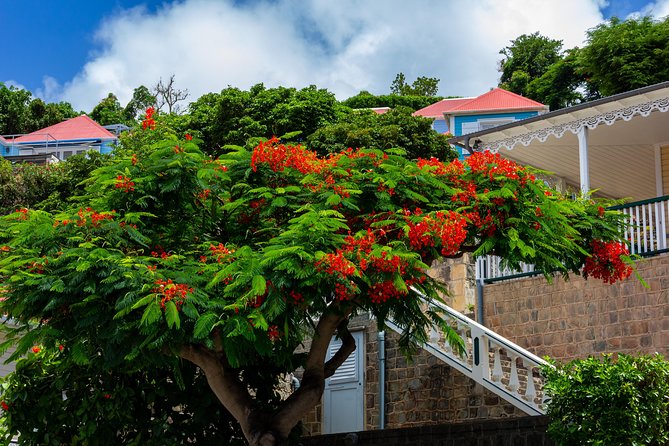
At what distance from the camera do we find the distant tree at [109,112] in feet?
216

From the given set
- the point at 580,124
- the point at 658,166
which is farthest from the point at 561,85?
the point at 580,124

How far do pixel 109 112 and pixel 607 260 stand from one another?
56.8 m

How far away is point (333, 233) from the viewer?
1120 centimetres

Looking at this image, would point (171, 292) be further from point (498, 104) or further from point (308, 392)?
point (498, 104)

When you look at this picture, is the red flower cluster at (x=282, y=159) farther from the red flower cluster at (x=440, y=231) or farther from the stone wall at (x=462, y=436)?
the stone wall at (x=462, y=436)

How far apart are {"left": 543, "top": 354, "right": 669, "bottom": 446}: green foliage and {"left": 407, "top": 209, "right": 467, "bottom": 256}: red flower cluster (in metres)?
2.11

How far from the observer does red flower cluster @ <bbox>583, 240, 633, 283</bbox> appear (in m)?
12.7

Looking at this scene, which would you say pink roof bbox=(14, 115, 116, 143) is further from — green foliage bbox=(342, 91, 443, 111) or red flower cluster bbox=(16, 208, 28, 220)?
red flower cluster bbox=(16, 208, 28, 220)

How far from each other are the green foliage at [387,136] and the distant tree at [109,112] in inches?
1526

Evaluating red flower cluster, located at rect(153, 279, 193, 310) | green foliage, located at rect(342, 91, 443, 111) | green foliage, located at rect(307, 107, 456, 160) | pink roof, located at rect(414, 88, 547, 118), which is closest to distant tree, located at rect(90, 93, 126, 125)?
green foliage, located at rect(342, 91, 443, 111)

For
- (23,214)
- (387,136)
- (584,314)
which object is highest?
(387,136)

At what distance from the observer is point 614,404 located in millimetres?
11180

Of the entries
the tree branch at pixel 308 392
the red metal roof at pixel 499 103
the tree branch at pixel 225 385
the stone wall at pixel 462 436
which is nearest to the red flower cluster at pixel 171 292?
the tree branch at pixel 225 385

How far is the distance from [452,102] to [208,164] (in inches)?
1711
